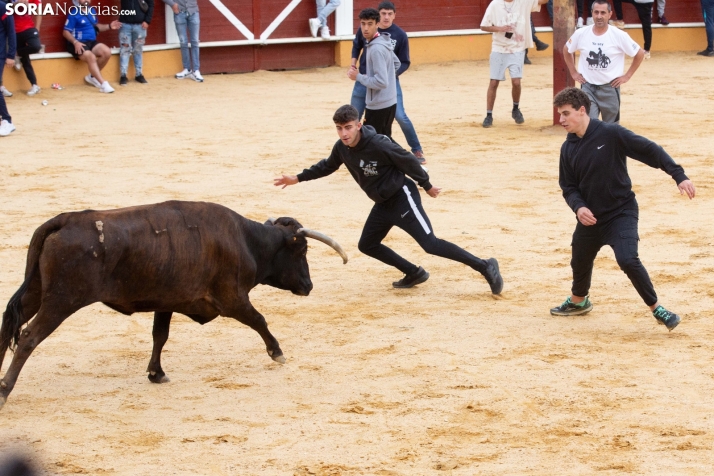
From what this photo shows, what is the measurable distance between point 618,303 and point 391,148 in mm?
1635

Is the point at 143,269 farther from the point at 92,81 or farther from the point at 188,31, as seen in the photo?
the point at 188,31

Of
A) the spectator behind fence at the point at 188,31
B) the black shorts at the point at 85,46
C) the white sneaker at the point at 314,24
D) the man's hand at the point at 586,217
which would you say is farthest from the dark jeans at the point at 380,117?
the white sneaker at the point at 314,24

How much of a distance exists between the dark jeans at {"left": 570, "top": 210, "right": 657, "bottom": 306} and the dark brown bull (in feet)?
5.75

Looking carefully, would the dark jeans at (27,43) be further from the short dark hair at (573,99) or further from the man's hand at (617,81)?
the short dark hair at (573,99)

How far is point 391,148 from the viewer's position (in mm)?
6379

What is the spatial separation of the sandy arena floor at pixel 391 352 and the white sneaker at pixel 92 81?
433 centimetres

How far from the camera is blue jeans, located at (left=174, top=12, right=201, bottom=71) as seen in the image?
16344mm

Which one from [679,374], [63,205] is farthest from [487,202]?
[679,374]

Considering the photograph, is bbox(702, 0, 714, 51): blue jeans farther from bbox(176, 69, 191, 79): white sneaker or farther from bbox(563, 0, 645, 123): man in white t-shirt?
bbox(563, 0, 645, 123): man in white t-shirt

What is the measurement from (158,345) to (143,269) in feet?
1.70

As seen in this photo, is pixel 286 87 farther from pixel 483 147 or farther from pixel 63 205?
pixel 63 205

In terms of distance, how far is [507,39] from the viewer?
1266 cm

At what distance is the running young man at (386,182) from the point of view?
6.38 m

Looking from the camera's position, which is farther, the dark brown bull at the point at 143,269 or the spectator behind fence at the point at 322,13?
the spectator behind fence at the point at 322,13
